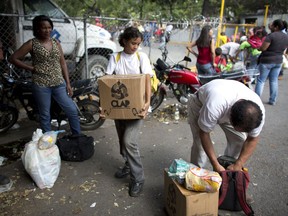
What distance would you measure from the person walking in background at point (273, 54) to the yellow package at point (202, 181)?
4.40m

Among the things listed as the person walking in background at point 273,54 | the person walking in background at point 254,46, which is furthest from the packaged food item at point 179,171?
the person walking in background at point 254,46

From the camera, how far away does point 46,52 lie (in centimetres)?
319

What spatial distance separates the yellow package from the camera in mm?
2057

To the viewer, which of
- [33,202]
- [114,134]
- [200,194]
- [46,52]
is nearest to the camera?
[200,194]

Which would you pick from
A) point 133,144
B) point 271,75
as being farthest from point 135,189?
point 271,75

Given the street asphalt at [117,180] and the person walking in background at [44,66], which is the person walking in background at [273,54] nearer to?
the street asphalt at [117,180]

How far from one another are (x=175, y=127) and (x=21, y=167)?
8.48 feet

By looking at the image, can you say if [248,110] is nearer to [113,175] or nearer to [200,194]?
[200,194]

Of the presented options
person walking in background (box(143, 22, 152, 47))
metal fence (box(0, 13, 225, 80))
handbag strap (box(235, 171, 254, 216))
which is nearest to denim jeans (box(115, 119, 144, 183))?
handbag strap (box(235, 171, 254, 216))

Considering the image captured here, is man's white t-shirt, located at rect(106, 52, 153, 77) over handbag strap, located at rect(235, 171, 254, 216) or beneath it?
over

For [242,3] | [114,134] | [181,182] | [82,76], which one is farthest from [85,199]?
[242,3]

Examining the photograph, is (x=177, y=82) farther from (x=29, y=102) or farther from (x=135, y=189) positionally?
(x=135, y=189)

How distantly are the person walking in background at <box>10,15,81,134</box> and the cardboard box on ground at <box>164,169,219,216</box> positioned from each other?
6.42 ft

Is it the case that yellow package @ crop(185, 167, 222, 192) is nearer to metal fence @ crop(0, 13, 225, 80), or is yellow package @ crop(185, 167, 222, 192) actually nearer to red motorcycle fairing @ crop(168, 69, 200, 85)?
red motorcycle fairing @ crop(168, 69, 200, 85)
